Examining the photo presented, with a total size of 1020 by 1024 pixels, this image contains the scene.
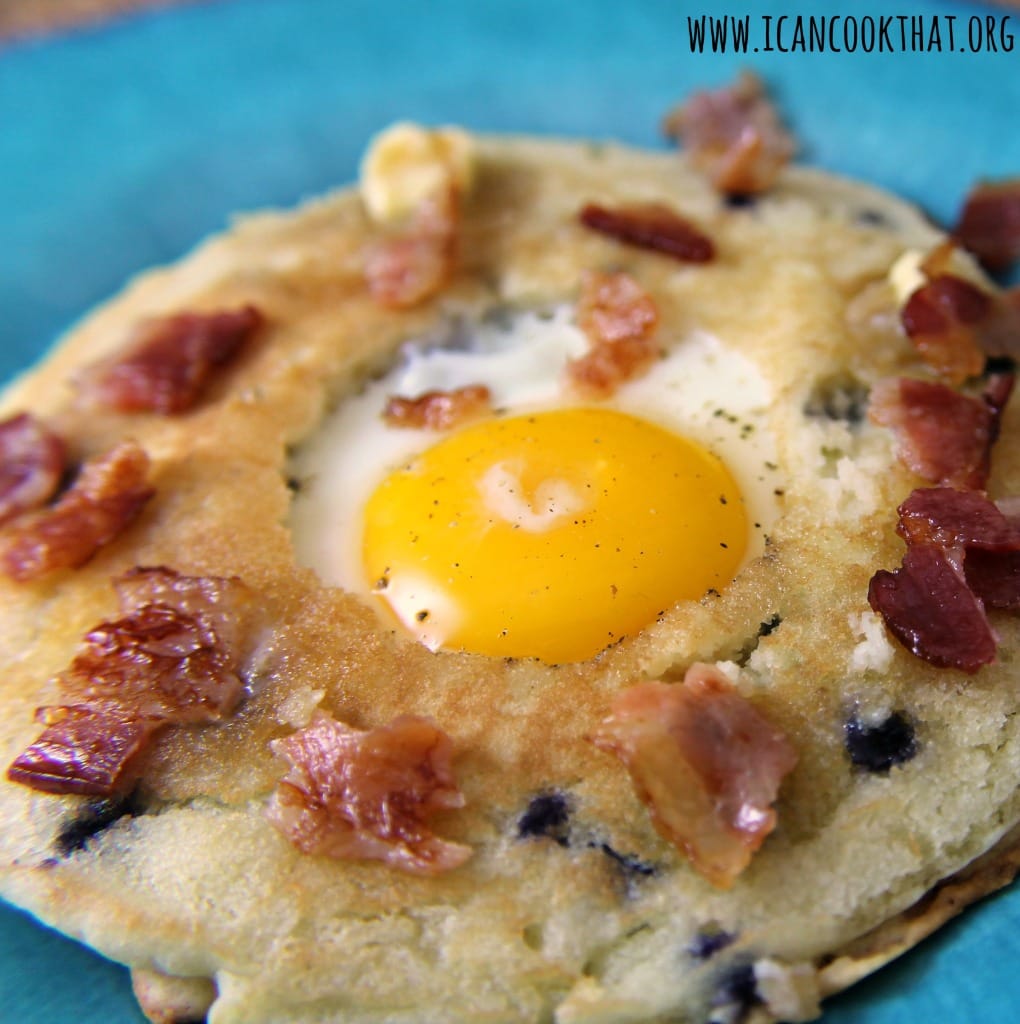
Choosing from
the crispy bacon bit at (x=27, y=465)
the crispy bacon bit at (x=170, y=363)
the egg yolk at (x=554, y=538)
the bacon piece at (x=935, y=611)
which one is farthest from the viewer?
the crispy bacon bit at (x=170, y=363)

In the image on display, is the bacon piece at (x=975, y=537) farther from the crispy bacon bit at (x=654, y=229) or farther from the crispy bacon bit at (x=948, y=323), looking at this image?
the crispy bacon bit at (x=654, y=229)

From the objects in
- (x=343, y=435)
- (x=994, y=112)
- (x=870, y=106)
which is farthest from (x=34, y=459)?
(x=994, y=112)

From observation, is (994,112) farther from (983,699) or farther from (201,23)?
(201,23)

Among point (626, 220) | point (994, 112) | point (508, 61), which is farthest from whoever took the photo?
point (508, 61)

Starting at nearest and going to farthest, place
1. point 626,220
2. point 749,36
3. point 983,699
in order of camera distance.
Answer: point 983,699 < point 626,220 < point 749,36

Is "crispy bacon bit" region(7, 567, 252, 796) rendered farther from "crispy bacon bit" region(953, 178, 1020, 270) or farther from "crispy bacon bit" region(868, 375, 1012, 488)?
"crispy bacon bit" region(953, 178, 1020, 270)

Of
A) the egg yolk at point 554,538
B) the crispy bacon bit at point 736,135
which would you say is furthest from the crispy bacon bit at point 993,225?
the egg yolk at point 554,538
